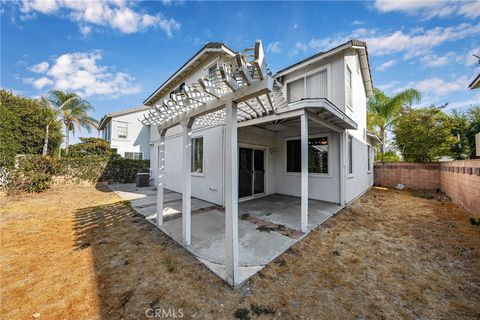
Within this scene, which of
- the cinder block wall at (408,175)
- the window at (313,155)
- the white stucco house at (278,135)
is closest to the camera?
the white stucco house at (278,135)

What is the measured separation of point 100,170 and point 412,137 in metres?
20.4

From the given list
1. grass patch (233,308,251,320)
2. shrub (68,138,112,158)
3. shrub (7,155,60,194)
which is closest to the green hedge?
shrub (7,155,60,194)

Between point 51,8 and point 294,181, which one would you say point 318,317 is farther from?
point 51,8

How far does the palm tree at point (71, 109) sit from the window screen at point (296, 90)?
22250mm

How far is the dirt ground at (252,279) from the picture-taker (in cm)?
221

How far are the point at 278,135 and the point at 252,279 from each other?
22.6 feet

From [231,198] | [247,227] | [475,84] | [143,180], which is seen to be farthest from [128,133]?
[475,84]

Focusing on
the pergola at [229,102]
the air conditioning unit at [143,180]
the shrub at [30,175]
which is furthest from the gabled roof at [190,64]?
the shrub at [30,175]

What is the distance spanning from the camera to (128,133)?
60.3 feet

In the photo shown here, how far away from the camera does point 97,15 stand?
668 cm

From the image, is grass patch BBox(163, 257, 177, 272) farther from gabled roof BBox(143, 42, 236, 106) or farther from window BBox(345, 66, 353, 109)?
window BBox(345, 66, 353, 109)

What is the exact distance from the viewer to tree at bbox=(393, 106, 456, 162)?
10594 millimetres

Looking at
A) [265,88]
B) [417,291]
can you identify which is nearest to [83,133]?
[265,88]

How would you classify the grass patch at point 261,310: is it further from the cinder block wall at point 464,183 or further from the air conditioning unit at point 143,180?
the air conditioning unit at point 143,180
